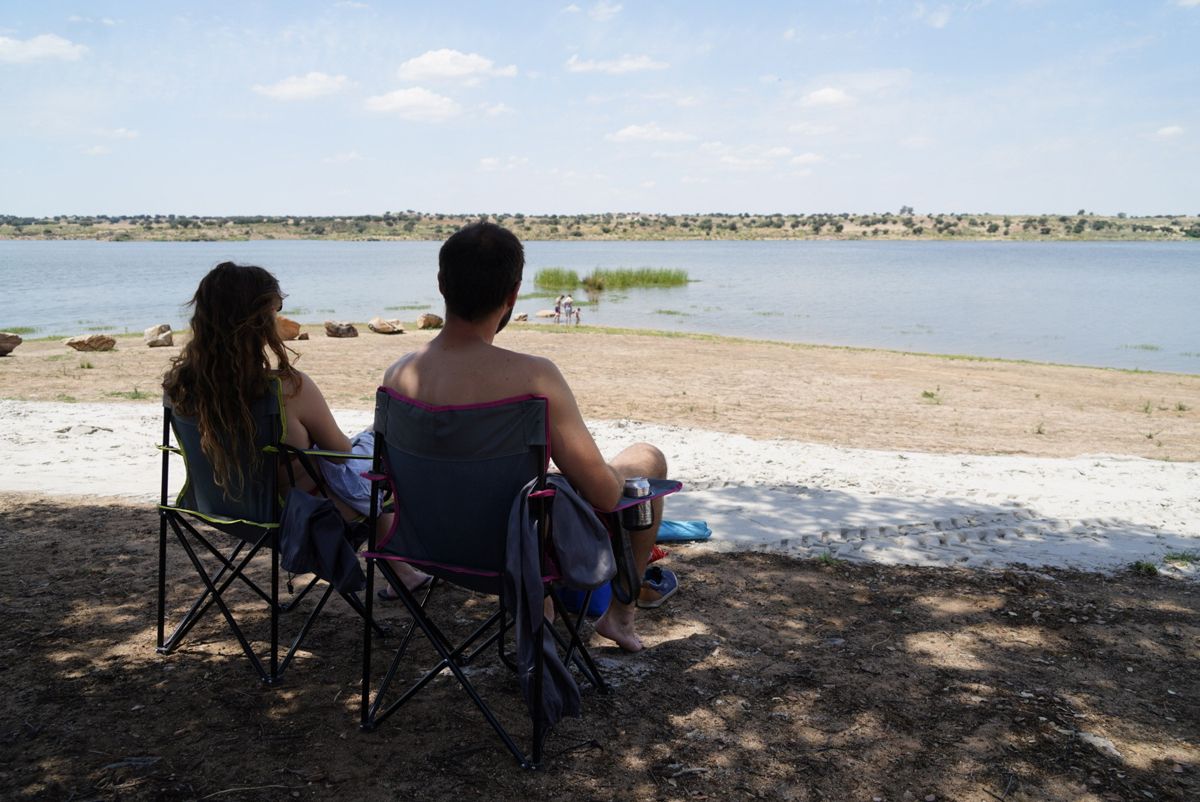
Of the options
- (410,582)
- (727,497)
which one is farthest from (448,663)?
(727,497)

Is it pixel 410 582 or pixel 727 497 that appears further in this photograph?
pixel 727 497

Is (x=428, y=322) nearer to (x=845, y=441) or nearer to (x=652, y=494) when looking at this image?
(x=845, y=441)

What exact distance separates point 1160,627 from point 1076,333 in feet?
91.4

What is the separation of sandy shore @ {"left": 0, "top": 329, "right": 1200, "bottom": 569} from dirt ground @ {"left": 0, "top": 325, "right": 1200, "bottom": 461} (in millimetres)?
58

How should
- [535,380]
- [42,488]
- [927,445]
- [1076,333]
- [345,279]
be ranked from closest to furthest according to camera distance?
[535,380] → [42,488] → [927,445] → [1076,333] → [345,279]

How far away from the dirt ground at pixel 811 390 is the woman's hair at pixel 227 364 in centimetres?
677

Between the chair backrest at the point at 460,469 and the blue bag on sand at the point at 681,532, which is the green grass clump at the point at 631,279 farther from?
the chair backrest at the point at 460,469

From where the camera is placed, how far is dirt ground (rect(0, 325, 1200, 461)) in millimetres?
9883

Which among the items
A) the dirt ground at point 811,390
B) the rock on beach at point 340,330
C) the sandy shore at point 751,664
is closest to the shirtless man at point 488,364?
the sandy shore at point 751,664

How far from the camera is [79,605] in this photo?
391 cm

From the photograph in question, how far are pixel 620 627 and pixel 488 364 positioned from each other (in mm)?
1287

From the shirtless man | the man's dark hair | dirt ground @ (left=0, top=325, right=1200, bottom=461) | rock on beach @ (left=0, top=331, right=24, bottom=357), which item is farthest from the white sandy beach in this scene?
rock on beach @ (left=0, top=331, right=24, bottom=357)

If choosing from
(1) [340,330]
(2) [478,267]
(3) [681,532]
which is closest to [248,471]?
(2) [478,267]

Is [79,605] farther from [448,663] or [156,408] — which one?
[156,408]
